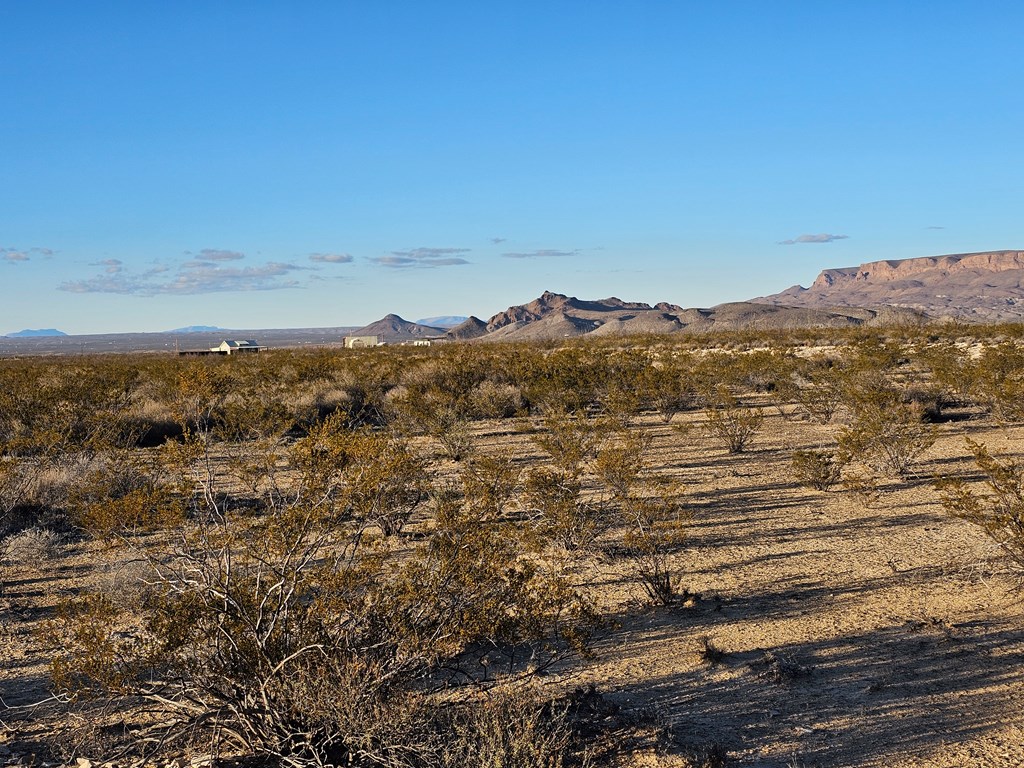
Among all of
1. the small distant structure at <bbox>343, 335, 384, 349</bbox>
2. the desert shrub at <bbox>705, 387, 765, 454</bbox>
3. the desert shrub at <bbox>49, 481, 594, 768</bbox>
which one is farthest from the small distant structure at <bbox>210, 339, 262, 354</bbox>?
the desert shrub at <bbox>49, 481, 594, 768</bbox>

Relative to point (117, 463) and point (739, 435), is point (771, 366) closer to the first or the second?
point (739, 435)

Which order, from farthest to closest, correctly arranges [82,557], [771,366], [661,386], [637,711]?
[771,366], [661,386], [82,557], [637,711]

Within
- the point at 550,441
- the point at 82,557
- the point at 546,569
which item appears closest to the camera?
the point at 546,569

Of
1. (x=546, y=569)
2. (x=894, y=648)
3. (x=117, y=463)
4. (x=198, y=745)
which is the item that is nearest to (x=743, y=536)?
(x=546, y=569)

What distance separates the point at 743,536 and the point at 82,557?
8435 mm

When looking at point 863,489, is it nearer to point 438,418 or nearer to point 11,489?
point 438,418

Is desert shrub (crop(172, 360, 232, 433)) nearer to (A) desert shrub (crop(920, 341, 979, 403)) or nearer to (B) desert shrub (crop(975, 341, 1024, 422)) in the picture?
(B) desert shrub (crop(975, 341, 1024, 422))

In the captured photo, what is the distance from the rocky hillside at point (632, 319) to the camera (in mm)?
95625

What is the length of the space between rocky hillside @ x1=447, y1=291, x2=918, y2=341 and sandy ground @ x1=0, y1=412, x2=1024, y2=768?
215 ft

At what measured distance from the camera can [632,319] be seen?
128 m

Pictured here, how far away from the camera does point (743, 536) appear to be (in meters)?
10.4

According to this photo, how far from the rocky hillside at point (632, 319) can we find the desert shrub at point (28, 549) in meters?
65.8

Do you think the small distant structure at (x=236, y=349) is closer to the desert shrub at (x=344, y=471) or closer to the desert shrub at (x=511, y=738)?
the desert shrub at (x=344, y=471)

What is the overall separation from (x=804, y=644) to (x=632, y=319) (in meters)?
123
